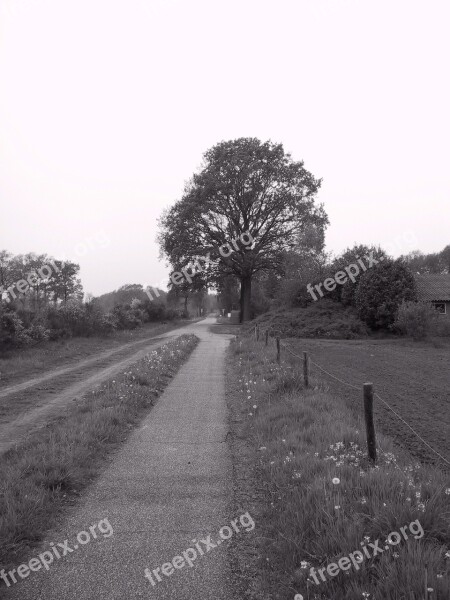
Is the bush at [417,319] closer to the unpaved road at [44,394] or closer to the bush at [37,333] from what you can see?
the unpaved road at [44,394]

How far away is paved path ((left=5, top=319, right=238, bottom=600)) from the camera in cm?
313

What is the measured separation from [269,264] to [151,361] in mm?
27566

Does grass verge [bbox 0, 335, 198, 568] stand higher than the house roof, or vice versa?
the house roof

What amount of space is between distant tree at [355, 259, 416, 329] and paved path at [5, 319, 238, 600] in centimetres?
2293

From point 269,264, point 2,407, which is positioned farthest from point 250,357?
point 269,264

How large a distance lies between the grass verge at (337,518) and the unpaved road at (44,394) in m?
4.21

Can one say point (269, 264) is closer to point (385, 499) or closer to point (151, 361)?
point (151, 361)

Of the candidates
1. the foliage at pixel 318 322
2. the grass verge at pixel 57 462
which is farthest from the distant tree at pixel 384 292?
the grass verge at pixel 57 462

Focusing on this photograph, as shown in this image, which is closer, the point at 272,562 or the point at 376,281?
the point at 272,562

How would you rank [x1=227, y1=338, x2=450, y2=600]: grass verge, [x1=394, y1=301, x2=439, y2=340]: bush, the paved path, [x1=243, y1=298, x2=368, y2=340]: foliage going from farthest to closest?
1. [x1=243, y1=298, x2=368, y2=340]: foliage
2. [x1=394, y1=301, x2=439, y2=340]: bush
3. the paved path
4. [x1=227, y1=338, x2=450, y2=600]: grass verge

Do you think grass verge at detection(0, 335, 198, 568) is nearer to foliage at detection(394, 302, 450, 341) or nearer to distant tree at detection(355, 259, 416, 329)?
foliage at detection(394, 302, 450, 341)

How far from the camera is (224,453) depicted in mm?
6172

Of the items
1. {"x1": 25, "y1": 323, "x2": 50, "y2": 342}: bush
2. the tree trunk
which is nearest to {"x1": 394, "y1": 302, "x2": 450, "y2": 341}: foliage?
the tree trunk

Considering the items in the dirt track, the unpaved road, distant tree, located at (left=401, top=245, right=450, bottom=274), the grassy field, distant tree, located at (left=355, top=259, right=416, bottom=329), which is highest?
distant tree, located at (left=401, top=245, right=450, bottom=274)
